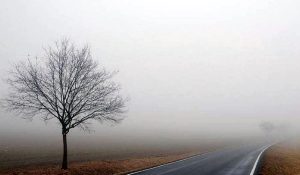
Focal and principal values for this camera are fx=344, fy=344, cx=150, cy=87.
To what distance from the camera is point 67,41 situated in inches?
987

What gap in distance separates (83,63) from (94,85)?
6.00ft

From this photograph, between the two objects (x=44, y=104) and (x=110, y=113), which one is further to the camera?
(x=110, y=113)

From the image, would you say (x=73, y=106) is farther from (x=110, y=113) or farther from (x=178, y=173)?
(x=178, y=173)

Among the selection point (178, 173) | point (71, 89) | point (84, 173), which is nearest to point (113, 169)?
point (84, 173)

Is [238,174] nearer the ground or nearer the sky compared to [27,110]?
nearer the ground

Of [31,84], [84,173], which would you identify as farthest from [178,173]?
[31,84]

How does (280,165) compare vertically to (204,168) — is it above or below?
below

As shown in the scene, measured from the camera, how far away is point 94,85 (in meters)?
25.7

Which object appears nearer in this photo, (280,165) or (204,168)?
(204,168)

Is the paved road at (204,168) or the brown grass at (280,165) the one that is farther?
the brown grass at (280,165)

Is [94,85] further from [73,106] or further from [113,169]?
[113,169]

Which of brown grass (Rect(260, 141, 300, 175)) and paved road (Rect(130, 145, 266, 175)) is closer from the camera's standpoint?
paved road (Rect(130, 145, 266, 175))

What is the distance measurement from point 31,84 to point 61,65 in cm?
247

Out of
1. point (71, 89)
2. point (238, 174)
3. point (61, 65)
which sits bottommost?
point (238, 174)
